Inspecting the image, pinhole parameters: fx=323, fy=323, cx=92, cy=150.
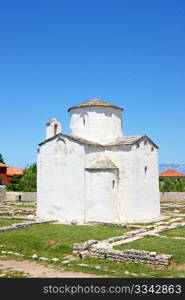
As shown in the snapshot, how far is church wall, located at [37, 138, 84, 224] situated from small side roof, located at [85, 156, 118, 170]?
64 cm

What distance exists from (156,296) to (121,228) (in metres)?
9.08

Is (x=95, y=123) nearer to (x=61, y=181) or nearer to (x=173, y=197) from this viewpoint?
(x=61, y=181)

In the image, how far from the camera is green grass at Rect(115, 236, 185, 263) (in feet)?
32.5

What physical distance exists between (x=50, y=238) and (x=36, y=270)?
12.9 feet

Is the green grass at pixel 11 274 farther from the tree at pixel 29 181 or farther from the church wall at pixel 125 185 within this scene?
the tree at pixel 29 181

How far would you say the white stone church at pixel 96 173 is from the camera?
1762 cm

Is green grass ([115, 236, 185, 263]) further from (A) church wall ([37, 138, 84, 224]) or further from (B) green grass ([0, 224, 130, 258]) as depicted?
(A) church wall ([37, 138, 84, 224])

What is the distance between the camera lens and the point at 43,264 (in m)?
9.79

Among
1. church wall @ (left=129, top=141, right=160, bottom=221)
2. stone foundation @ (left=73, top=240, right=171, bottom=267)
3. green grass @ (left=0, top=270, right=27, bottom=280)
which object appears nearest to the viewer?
green grass @ (left=0, top=270, right=27, bottom=280)

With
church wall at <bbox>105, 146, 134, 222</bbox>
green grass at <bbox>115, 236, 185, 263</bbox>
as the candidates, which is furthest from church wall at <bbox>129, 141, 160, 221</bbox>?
green grass at <bbox>115, 236, 185, 263</bbox>

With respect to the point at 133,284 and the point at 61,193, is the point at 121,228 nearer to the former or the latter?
the point at 61,193

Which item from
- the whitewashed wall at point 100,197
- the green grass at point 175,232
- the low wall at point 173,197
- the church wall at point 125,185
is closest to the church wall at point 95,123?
the church wall at point 125,185

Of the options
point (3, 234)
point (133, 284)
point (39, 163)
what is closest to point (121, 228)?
point (3, 234)

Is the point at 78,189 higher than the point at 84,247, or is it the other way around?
the point at 78,189
